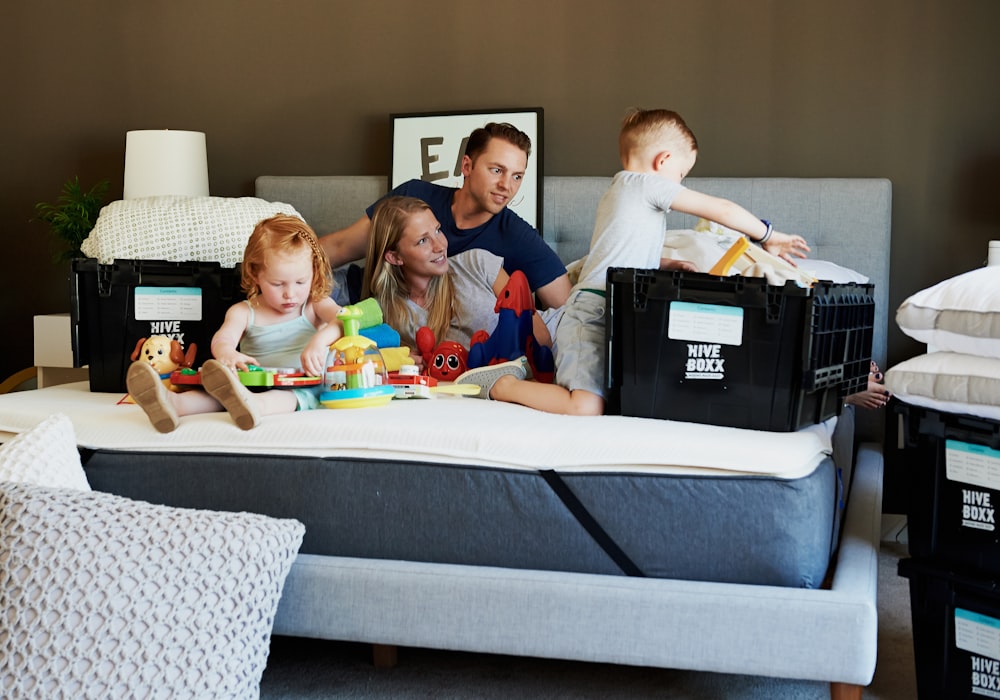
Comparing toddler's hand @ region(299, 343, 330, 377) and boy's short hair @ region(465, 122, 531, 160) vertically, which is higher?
boy's short hair @ region(465, 122, 531, 160)

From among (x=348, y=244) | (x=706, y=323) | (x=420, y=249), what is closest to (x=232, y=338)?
(x=420, y=249)

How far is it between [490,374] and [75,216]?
1.99 meters

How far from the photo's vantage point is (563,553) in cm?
175

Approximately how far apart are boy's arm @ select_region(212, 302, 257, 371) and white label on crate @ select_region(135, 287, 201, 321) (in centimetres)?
12

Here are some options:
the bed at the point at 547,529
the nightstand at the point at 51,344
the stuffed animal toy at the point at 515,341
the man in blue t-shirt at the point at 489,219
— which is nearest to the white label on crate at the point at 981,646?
the bed at the point at 547,529

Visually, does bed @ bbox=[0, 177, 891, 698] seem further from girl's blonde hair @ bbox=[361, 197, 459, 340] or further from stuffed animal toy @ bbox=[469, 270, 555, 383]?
girl's blonde hair @ bbox=[361, 197, 459, 340]

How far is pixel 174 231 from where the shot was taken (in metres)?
2.64

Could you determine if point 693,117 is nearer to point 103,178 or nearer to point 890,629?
point 890,629

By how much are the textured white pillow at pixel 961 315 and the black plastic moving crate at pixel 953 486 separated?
124 millimetres

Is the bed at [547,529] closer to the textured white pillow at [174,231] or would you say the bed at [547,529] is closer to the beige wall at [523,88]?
the textured white pillow at [174,231]

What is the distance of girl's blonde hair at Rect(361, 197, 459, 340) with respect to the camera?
9.04 feet

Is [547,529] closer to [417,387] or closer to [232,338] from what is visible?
[417,387]

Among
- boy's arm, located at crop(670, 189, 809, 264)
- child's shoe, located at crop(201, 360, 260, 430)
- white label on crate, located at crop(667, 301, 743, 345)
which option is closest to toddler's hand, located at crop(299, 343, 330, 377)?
child's shoe, located at crop(201, 360, 260, 430)

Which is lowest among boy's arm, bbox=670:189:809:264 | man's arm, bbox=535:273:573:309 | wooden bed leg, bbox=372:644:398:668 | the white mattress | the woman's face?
wooden bed leg, bbox=372:644:398:668
